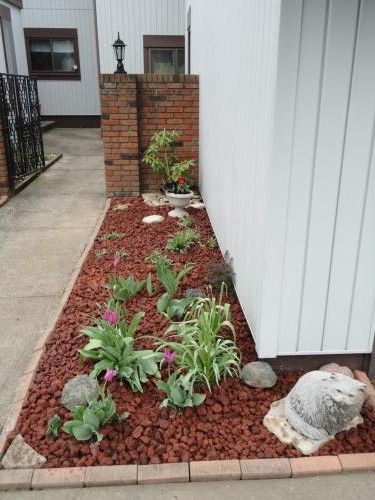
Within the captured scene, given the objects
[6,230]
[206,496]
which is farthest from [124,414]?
[6,230]

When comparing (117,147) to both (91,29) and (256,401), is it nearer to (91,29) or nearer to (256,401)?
(256,401)

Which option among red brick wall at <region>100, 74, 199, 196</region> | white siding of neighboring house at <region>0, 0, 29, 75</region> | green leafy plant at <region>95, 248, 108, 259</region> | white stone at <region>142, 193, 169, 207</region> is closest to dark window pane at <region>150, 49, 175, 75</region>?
red brick wall at <region>100, 74, 199, 196</region>

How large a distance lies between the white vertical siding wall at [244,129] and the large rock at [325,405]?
1.39 feet

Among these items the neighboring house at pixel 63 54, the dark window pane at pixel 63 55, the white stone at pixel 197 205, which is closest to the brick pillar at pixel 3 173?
the white stone at pixel 197 205

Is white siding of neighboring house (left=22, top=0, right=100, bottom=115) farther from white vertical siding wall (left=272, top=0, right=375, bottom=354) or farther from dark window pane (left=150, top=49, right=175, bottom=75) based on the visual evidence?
white vertical siding wall (left=272, top=0, right=375, bottom=354)

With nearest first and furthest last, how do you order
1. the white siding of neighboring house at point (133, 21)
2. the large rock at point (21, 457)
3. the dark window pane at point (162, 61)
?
the large rock at point (21, 457) → the white siding of neighboring house at point (133, 21) → the dark window pane at point (162, 61)

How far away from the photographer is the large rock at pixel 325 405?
6.45 feet

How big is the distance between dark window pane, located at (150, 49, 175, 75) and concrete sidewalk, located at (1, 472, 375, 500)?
10.1m

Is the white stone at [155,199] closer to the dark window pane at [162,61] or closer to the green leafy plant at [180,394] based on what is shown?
the green leafy plant at [180,394]

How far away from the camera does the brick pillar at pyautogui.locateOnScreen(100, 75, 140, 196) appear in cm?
584

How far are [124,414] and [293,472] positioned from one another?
809 mm

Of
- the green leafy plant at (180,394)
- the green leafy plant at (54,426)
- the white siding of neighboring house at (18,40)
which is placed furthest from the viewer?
the white siding of neighboring house at (18,40)

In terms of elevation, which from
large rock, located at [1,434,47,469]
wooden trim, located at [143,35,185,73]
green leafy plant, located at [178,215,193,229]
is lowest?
large rock, located at [1,434,47,469]

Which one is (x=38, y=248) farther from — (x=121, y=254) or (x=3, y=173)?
(x=3, y=173)
